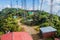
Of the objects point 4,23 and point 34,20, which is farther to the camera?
point 34,20

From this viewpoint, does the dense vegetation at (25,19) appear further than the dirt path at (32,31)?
Yes

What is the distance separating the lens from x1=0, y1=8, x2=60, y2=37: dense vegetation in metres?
10.9

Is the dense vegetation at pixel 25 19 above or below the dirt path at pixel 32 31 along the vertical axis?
above

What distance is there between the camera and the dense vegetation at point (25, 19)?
10939mm

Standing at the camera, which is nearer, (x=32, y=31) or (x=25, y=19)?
(x=32, y=31)

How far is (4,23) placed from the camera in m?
11.3

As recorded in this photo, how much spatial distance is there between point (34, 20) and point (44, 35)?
11.3 ft

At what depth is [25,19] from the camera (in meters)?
13.9

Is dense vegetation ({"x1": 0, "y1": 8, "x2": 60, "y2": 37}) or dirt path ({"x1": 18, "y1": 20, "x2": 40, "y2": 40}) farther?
dense vegetation ({"x1": 0, "y1": 8, "x2": 60, "y2": 37})

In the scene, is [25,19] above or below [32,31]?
above

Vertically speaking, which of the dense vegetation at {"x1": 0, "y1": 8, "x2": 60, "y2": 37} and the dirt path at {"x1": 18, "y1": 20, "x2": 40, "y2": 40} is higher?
the dense vegetation at {"x1": 0, "y1": 8, "x2": 60, "y2": 37}

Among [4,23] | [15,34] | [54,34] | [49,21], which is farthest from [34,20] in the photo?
[15,34]

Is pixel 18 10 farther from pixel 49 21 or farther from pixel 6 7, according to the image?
pixel 49 21

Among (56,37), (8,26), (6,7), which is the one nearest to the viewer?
(56,37)
